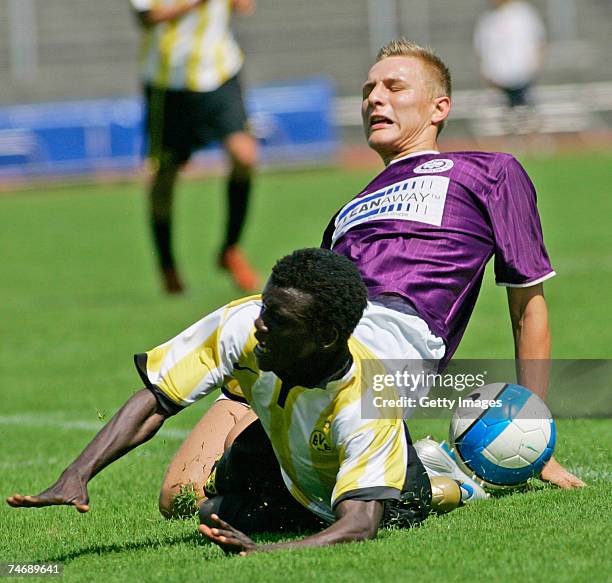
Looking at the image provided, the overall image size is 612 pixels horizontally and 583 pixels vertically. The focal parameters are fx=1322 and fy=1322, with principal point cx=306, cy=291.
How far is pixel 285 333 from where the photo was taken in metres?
3.86

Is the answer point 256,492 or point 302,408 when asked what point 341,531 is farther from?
point 256,492

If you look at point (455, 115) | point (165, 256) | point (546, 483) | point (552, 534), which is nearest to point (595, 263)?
point (165, 256)

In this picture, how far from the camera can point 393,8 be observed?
3053 cm

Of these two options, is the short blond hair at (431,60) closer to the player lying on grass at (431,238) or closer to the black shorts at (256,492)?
the player lying on grass at (431,238)

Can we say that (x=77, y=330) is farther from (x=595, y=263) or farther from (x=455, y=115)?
(x=455, y=115)

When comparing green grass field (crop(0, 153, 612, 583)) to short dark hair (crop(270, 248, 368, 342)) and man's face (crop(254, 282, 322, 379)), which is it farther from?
short dark hair (crop(270, 248, 368, 342))

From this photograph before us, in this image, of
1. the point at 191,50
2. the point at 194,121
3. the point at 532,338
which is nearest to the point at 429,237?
the point at 532,338

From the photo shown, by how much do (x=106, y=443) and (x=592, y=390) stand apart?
3257 mm

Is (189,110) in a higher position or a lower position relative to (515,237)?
lower

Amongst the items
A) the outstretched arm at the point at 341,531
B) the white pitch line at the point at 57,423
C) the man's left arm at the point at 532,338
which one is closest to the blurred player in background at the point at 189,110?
the white pitch line at the point at 57,423

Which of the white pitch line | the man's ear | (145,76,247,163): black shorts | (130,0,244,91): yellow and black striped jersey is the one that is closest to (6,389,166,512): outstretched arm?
the man's ear

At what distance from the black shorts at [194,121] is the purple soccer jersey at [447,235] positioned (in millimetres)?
5581

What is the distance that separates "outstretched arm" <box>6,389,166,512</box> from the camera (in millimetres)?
3816

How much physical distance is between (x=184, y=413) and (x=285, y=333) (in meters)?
3.33
